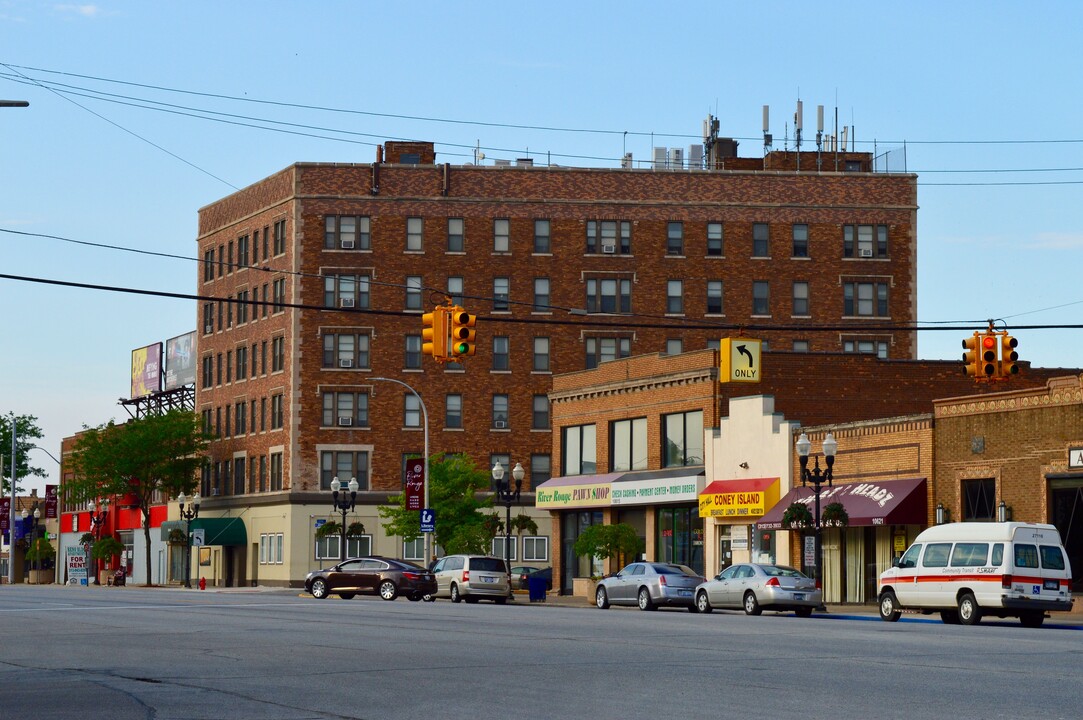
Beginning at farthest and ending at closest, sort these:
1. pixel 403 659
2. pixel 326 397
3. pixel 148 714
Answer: pixel 326 397
pixel 403 659
pixel 148 714

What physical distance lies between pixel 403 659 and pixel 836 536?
32223 mm

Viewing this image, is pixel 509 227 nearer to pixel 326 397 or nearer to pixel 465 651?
pixel 326 397

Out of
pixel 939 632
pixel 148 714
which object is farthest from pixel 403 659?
pixel 939 632

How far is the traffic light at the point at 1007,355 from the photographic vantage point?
3572 cm

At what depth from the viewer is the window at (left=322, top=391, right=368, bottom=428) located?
88875mm

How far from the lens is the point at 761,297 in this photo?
90875 mm

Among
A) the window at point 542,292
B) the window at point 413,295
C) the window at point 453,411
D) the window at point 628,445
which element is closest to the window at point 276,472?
the window at point 453,411

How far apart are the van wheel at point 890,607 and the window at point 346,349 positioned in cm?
5485

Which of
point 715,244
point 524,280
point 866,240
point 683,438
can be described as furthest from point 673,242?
point 683,438

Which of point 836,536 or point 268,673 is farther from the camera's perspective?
point 836,536

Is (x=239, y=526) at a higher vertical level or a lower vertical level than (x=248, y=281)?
lower

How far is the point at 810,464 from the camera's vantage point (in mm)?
51969

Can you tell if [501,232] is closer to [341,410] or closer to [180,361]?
[341,410]

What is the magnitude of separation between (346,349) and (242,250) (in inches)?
419
